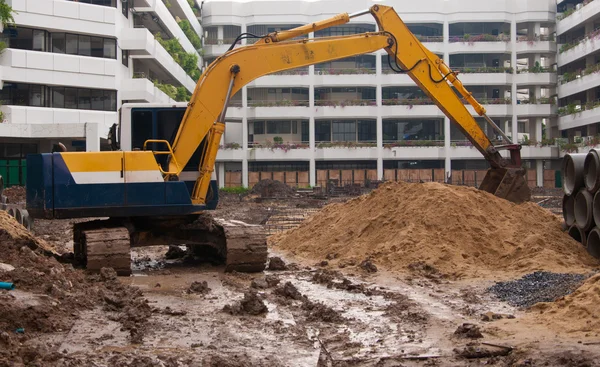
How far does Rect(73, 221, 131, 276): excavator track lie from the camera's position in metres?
13.9

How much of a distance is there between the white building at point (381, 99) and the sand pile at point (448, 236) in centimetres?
4531

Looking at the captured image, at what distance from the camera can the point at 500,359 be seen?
766 centimetres

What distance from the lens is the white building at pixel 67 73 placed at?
1609 inches

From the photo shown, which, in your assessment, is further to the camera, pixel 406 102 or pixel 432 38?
pixel 432 38

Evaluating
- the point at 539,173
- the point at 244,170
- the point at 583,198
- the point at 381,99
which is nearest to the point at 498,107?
the point at 539,173

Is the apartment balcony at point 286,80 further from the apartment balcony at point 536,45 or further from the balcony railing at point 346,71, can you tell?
the apartment balcony at point 536,45

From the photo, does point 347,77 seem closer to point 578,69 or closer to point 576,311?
point 578,69

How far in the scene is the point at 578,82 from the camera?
6031 centimetres

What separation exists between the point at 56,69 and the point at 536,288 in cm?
3609

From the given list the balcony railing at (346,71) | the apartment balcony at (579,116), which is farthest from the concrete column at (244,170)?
the apartment balcony at (579,116)

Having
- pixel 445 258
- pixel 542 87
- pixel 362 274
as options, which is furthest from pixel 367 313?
pixel 542 87

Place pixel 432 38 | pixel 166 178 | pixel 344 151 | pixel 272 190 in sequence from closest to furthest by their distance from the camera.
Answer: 1. pixel 166 178
2. pixel 272 190
3. pixel 344 151
4. pixel 432 38

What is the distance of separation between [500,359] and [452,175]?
57.7 meters

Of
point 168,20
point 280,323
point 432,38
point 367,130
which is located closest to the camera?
point 280,323
